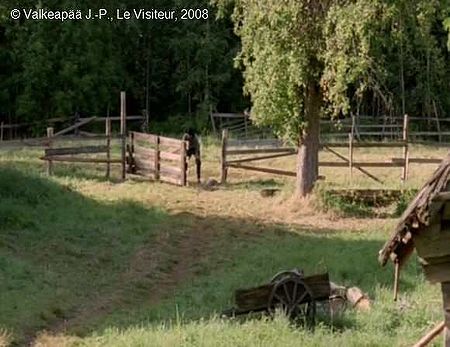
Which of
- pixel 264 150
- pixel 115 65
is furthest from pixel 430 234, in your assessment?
pixel 115 65

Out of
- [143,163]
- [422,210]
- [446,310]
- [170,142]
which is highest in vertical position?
[422,210]

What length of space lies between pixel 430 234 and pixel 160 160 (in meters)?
17.0

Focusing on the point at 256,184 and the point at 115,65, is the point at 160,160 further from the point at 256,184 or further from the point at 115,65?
the point at 115,65

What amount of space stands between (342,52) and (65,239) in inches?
270

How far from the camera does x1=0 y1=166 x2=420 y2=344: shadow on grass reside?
11.0 metres

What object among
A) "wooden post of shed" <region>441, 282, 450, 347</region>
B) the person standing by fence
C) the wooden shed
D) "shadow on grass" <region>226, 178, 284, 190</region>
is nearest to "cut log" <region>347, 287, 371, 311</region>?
A: "wooden post of shed" <region>441, 282, 450, 347</region>

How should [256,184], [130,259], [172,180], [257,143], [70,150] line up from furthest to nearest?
[257,143], [70,150], [256,184], [172,180], [130,259]

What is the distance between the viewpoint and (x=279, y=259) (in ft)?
45.8

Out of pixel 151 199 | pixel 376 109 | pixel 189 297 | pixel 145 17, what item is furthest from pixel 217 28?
pixel 189 297

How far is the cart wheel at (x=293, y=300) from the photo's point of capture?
401 inches

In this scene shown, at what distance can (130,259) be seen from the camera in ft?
47.0

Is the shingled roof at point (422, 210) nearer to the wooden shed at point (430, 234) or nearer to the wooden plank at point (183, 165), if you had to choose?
the wooden shed at point (430, 234)

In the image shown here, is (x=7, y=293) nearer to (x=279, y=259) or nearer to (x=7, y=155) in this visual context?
(x=279, y=259)

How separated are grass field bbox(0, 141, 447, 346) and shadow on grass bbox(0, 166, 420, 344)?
3 centimetres
